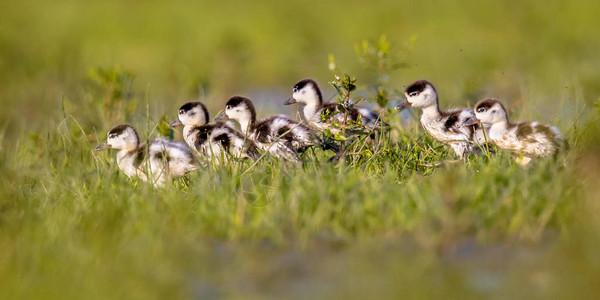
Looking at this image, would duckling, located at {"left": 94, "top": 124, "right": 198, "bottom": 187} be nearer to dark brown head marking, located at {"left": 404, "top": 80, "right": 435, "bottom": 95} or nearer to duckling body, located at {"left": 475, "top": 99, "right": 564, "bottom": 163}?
dark brown head marking, located at {"left": 404, "top": 80, "right": 435, "bottom": 95}

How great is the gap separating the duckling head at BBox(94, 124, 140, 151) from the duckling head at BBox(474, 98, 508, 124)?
2.45m

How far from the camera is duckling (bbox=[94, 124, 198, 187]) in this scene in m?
6.24

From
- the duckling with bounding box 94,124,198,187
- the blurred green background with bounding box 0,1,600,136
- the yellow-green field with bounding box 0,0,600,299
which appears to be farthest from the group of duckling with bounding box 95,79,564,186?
the blurred green background with bounding box 0,1,600,136

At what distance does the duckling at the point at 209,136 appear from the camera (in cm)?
656

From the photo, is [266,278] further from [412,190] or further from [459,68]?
[459,68]

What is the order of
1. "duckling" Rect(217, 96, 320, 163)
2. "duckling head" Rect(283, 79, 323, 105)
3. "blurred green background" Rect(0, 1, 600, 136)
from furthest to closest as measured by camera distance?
1. "blurred green background" Rect(0, 1, 600, 136)
2. "duckling head" Rect(283, 79, 323, 105)
3. "duckling" Rect(217, 96, 320, 163)

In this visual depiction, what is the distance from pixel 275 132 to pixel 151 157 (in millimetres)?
878

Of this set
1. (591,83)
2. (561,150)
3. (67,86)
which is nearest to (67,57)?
(67,86)

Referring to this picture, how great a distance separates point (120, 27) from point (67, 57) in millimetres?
2689

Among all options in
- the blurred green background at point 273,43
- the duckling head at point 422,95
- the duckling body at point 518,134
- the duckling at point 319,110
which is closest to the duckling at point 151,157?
the duckling at point 319,110

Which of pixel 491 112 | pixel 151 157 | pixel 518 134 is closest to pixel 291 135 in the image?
pixel 151 157

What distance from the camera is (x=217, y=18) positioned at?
15.7 m

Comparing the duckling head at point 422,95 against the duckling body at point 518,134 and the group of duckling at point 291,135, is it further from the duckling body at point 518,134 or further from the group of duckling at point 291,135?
the duckling body at point 518,134

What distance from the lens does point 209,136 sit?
669cm
